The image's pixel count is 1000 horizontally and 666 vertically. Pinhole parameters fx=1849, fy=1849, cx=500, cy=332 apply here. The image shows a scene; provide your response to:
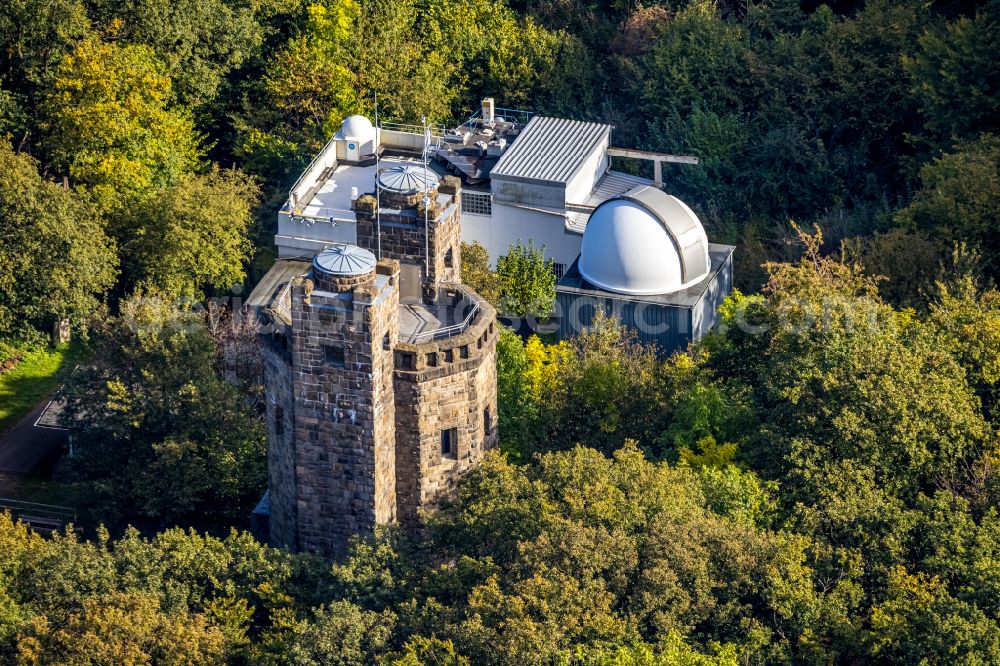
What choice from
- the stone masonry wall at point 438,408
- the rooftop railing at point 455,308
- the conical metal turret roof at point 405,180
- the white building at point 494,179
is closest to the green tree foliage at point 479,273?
the white building at point 494,179

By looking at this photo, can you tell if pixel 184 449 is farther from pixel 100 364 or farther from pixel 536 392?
pixel 536 392

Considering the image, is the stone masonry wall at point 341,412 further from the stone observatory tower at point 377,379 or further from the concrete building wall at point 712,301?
the concrete building wall at point 712,301

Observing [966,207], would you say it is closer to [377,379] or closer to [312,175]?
[312,175]

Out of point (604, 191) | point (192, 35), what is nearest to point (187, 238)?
point (192, 35)

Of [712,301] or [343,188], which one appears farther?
[343,188]

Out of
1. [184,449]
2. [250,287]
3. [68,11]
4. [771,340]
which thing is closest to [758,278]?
[771,340]

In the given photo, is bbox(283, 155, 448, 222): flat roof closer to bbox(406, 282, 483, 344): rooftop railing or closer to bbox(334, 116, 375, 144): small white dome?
bbox(334, 116, 375, 144): small white dome
